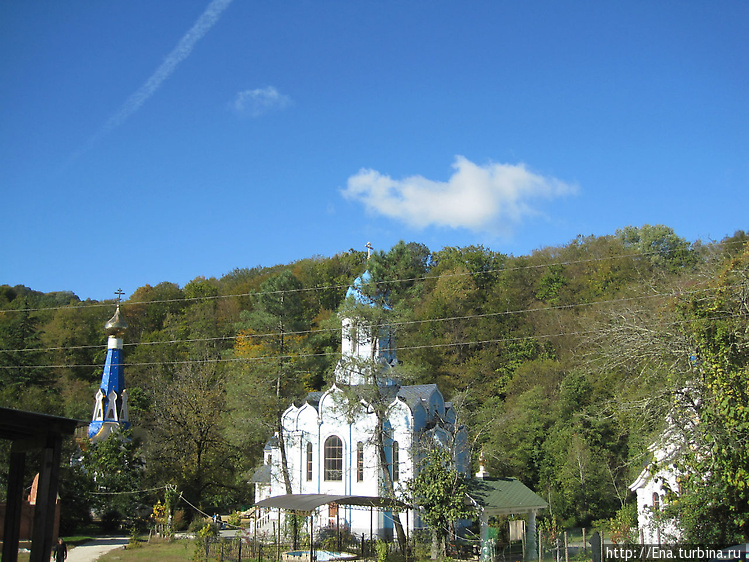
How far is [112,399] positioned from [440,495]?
20.9 metres

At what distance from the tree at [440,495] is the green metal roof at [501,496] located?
1458mm

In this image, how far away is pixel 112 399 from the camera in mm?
36688

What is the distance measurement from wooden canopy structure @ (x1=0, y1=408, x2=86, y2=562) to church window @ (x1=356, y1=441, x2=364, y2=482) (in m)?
20.2

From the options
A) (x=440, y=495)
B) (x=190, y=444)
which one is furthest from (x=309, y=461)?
(x=440, y=495)

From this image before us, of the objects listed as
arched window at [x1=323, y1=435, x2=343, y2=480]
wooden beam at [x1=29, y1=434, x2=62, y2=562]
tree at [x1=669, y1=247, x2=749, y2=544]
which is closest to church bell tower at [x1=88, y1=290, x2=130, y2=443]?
arched window at [x1=323, y1=435, x2=343, y2=480]

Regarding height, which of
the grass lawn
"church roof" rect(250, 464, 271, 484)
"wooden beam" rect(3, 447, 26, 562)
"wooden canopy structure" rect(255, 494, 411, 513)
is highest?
"wooden beam" rect(3, 447, 26, 562)

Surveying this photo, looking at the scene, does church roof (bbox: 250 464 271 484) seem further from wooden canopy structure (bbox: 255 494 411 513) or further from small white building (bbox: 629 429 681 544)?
small white building (bbox: 629 429 681 544)

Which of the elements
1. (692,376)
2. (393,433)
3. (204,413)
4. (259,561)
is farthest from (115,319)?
(692,376)

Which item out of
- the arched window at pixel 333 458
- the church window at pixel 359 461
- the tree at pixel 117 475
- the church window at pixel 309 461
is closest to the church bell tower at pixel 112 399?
the tree at pixel 117 475

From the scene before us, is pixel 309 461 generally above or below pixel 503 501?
above

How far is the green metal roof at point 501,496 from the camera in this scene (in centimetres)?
2602

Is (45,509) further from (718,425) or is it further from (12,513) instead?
(718,425)

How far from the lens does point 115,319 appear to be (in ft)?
126

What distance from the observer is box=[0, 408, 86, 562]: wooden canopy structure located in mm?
9844
